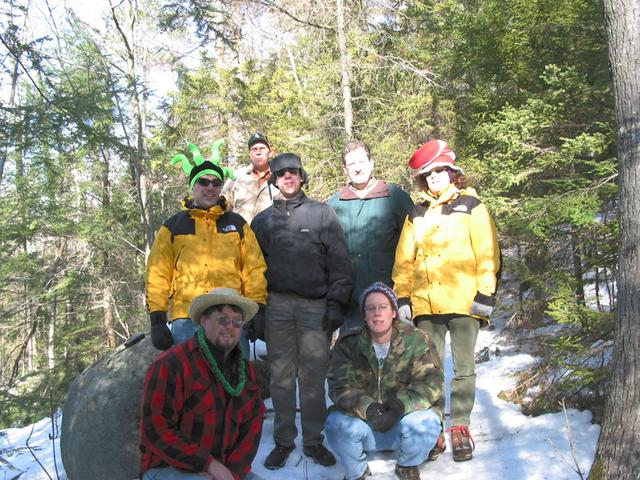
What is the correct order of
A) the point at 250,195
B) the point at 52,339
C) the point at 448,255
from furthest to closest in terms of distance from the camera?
the point at 52,339 → the point at 250,195 → the point at 448,255

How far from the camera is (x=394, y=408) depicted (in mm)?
3719

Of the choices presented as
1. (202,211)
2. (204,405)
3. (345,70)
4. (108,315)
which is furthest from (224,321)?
(108,315)

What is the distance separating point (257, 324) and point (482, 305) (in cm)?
177

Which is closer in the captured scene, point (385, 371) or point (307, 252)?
point (385, 371)

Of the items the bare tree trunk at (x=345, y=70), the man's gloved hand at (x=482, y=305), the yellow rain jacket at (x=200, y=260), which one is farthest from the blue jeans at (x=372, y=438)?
the bare tree trunk at (x=345, y=70)

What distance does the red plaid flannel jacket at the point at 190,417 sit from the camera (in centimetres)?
279

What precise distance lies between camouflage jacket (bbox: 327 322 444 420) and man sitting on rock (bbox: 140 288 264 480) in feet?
3.12

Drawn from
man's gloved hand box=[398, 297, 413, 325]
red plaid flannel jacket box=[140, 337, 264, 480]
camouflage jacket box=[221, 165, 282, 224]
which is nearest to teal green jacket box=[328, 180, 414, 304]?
man's gloved hand box=[398, 297, 413, 325]

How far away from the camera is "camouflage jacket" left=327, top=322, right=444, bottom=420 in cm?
385

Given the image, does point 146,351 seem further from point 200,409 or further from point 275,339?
point 200,409

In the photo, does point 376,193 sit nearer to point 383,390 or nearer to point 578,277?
point 383,390

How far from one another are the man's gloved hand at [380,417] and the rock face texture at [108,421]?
2090mm

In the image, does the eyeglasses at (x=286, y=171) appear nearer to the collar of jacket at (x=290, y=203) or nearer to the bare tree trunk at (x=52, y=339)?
the collar of jacket at (x=290, y=203)

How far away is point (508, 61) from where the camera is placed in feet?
24.7
